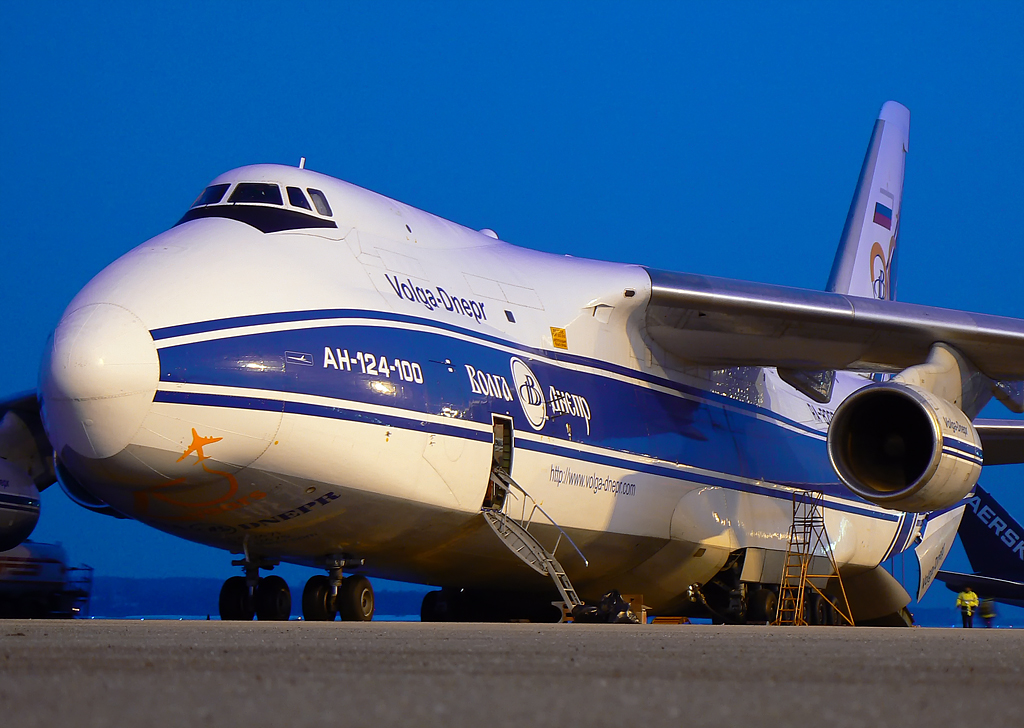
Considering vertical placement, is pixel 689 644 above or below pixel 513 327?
below

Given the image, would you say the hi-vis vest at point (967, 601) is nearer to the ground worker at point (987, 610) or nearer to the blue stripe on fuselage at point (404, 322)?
the ground worker at point (987, 610)

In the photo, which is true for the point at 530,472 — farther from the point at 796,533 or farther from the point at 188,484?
the point at 796,533

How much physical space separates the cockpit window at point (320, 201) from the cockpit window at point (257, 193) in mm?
239

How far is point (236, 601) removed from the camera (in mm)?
8734

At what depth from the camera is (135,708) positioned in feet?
6.93

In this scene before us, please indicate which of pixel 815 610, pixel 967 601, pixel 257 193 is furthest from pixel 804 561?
pixel 967 601

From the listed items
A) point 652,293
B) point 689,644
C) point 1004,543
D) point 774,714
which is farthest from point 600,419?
point 1004,543

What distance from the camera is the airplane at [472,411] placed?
7594 mm

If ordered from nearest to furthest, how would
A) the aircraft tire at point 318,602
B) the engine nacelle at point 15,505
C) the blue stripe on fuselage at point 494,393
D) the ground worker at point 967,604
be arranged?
the blue stripe on fuselage at point 494,393
the aircraft tire at point 318,602
the engine nacelle at point 15,505
the ground worker at point 967,604

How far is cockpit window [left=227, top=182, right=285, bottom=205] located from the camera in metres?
8.93

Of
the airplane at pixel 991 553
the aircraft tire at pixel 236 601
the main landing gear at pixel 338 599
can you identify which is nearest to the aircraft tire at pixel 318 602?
the main landing gear at pixel 338 599

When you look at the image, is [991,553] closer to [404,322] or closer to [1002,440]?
[1002,440]

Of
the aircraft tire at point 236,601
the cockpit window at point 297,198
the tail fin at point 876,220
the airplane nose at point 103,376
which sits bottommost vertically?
the aircraft tire at point 236,601

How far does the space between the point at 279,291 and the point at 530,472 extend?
2.55 metres
